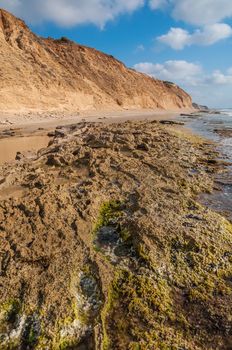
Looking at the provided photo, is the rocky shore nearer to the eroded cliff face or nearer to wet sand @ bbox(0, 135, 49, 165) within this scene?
wet sand @ bbox(0, 135, 49, 165)

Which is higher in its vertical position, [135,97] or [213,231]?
[213,231]

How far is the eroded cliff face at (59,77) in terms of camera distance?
89.6 feet

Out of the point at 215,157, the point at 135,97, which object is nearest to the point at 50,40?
the point at 135,97

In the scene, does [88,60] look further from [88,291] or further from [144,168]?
[88,291]

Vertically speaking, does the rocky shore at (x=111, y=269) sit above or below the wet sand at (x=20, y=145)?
above

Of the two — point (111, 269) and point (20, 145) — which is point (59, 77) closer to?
point (20, 145)

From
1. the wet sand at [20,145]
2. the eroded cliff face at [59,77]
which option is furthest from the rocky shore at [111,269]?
the eroded cliff face at [59,77]

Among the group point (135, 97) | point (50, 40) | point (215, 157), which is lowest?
point (135, 97)

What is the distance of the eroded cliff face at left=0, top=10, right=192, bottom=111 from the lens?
27.3 m

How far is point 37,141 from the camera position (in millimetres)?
12750

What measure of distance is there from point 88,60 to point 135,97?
500 inches

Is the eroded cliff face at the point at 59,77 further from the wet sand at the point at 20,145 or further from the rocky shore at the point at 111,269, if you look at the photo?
the rocky shore at the point at 111,269

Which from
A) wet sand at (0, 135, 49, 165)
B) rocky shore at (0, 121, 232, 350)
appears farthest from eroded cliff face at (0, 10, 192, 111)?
rocky shore at (0, 121, 232, 350)

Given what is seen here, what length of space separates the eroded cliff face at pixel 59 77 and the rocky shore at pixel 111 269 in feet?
Result: 71.2
